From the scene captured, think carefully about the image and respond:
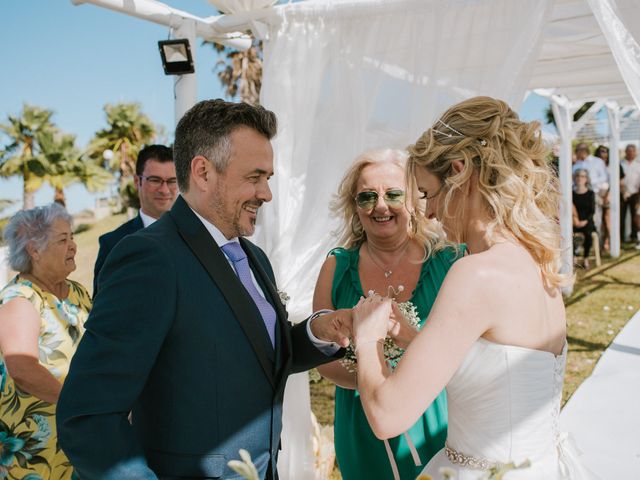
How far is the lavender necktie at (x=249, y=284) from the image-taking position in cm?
186

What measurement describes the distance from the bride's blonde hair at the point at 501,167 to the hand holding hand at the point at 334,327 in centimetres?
53

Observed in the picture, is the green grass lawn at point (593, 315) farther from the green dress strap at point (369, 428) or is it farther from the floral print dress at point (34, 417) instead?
the floral print dress at point (34, 417)

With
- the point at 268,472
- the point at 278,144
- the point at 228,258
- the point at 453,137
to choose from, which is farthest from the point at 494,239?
the point at 278,144

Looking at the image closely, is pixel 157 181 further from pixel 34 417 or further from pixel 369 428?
pixel 369 428

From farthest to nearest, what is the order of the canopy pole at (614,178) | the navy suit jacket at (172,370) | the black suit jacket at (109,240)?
the canopy pole at (614,178) → the black suit jacket at (109,240) → the navy suit jacket at (172,370)

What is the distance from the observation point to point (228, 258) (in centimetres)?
186

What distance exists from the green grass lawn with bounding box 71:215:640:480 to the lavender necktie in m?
2.83

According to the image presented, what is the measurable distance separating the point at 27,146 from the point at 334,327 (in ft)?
117

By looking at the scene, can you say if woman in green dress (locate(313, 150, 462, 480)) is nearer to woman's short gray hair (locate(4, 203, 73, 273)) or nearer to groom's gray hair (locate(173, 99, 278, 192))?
groom's gray hair (locate(173, 99, 278, 192))

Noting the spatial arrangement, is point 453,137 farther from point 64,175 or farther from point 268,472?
point 64,175

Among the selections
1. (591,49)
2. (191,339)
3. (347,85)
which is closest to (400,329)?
(191,339)

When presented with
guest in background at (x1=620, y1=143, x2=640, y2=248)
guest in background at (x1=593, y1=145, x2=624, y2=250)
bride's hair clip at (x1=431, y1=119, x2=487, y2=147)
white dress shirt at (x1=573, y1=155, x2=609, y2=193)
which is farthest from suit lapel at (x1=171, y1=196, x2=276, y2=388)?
guest in background at (x1=620, y1=143, x2=640, y2=248)

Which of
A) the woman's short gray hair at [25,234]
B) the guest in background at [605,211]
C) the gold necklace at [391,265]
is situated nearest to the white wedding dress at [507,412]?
the gold necklace at [391,265]

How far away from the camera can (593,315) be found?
853cm
